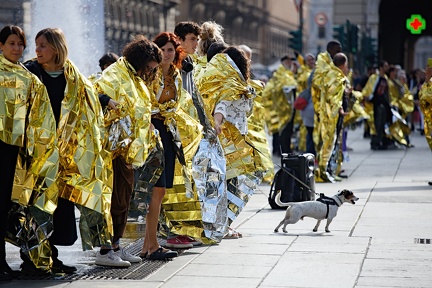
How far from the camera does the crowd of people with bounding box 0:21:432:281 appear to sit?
23.7 ft

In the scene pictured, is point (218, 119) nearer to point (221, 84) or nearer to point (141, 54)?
point (221, 84)

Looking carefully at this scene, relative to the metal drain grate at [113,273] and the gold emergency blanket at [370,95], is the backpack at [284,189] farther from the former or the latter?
the gold emergency blanket at [370,95]

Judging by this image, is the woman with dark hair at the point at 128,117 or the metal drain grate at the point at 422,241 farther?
the metal drain grate at the point at 422,241

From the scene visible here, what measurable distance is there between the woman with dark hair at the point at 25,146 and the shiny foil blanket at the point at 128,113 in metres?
0.62

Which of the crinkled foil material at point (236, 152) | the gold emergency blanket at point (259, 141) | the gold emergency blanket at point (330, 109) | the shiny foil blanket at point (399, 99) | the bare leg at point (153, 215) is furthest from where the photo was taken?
the shiny foil blanket at point (399, 99)

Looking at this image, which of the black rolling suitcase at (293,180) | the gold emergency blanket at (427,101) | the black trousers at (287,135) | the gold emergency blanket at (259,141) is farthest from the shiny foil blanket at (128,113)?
the black trousers at (287,135)

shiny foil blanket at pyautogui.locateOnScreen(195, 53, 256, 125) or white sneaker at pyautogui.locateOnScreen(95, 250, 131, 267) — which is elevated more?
shiny foil blanket at pyautogui.locateOnScreen(195, 53, 256, 125)

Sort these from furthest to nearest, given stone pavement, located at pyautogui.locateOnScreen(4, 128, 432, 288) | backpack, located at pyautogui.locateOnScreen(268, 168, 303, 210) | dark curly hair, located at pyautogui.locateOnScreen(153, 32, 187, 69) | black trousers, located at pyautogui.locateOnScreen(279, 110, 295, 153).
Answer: black trousers, located at pyautogui.locateOnScreen(279, 110, 295, 153)
backpack, located at pyautogui.locateOnScreen(268, 168, 303, 210)
dark curly hair, located at pyautogui.locateOnScreen(153, 32, 187, 69)
stone pavement, located at pyautogui.locateOnScreen(4, 128, 432, 288)

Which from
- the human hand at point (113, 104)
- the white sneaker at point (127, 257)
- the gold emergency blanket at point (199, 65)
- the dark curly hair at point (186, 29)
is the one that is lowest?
the white sneaker at point (127, 257)

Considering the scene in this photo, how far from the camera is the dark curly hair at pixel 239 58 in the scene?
9.57 meters

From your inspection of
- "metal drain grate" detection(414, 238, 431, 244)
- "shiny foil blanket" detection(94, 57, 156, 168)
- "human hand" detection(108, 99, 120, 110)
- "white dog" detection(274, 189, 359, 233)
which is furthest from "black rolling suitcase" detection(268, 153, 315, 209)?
"human hand" detection(108, 99, 120, 110)

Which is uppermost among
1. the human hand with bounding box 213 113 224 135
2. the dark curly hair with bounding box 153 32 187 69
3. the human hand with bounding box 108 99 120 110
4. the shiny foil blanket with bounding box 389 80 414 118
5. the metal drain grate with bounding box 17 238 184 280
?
the dark curly hair with bounding box 153 32 187 69

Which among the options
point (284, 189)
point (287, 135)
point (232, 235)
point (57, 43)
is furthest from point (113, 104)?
point (287, 135)

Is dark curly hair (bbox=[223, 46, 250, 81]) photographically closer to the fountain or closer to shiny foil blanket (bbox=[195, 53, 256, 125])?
shiny foil blanket (bbox=[195, 53, 256, 125])
